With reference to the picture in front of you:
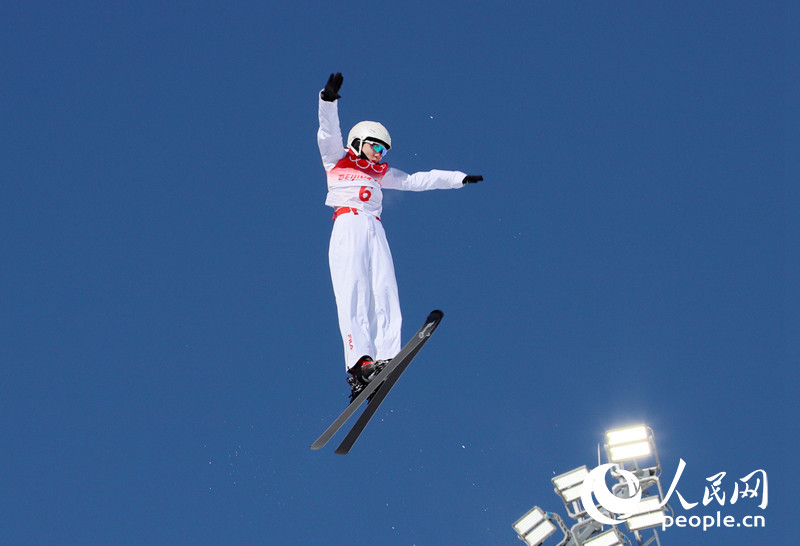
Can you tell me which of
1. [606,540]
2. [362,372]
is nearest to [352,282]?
[362,372]

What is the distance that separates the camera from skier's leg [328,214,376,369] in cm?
848

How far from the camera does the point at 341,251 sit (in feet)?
28.6

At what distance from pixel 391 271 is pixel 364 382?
988 mm

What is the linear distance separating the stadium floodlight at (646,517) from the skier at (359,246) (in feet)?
9.51

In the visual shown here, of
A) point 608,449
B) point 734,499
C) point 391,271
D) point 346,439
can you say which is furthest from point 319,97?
point 734,499

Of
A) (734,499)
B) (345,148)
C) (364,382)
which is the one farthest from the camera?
(734,499)

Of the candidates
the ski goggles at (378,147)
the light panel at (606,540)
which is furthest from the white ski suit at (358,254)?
the light panel at (606,540)

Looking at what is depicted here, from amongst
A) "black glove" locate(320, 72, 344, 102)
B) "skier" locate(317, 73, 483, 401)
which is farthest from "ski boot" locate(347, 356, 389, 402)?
"black glove" locate(320, 72, 344, 102)

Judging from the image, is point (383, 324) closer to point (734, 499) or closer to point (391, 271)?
point (391, 271)

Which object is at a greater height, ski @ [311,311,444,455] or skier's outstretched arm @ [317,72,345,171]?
skier's outstretched arm @ [317,72,345,171]

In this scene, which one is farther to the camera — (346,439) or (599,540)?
(599,540)

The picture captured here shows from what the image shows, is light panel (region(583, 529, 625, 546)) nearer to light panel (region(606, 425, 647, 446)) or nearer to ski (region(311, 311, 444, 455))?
light panel (region(606, 425, 647, 446))

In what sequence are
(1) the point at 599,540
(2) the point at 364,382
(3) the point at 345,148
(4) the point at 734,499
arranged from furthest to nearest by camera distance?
(4) the point at 734,499 → (1) the point at 599,540 → (3) the point at 345,148 → (2) the point at 364,382

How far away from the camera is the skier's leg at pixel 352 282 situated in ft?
27.8
